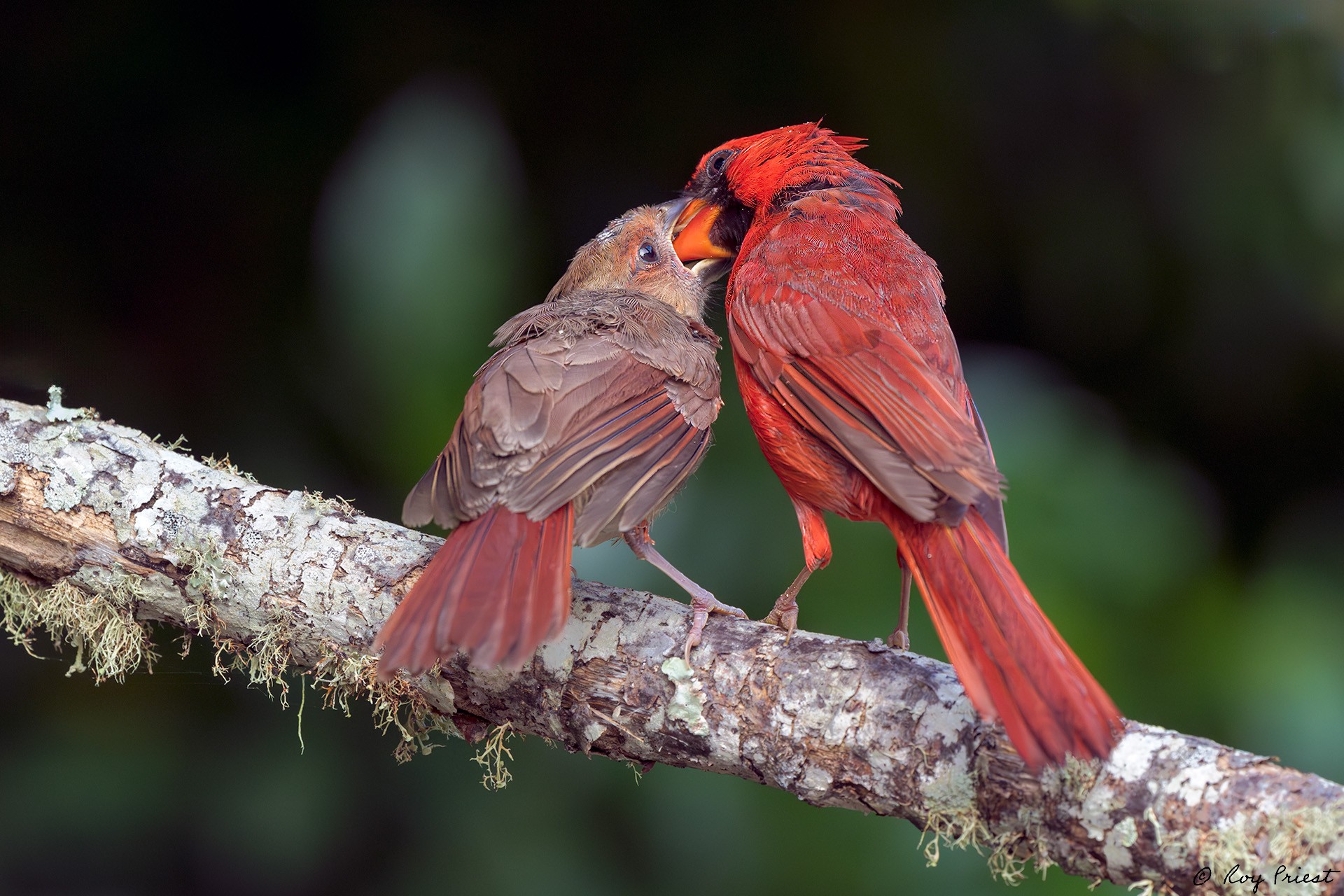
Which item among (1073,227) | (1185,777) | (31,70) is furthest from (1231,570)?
(31,70)

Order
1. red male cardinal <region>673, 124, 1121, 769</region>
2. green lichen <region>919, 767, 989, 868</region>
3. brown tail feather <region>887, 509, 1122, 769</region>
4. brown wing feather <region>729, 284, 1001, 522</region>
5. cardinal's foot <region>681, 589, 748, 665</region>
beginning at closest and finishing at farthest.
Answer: brown tail feather <region>887, 509, 1122, 769</region>, red male cardinal <region>673, 124, 1121, 769</region>, green lichen <region>919, 767, 989, 868</region>, brown wing feather <region>729, 284, 1001, 522</region>, cardinal's foot <region>681, 589, 748, 665</region>

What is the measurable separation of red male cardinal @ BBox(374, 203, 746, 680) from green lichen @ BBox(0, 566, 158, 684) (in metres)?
0.85

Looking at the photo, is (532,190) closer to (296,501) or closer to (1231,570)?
(296,501)

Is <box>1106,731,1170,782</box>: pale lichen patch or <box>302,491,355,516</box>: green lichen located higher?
<box>302,491,355,516</box>: green lichen

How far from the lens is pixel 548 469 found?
2.46m

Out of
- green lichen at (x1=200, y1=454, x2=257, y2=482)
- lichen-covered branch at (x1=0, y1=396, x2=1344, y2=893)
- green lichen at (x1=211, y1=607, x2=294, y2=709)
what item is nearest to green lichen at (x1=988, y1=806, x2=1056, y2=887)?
lichen-covered branch at (x1=0, y1=396, x2=1344, y2=893)

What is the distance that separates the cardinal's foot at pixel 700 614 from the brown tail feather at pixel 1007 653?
19.5 inches

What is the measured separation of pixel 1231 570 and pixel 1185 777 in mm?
2224

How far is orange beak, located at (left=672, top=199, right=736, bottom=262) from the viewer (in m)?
3.81

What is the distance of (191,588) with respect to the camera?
270cm

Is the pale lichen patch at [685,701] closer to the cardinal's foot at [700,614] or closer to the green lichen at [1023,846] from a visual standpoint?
the cardinal's foot at [700,614]

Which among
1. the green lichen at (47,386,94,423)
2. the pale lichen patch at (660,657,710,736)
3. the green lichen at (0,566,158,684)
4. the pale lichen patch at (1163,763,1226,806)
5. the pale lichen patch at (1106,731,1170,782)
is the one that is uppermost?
the green lichen at (47,386,94,423)

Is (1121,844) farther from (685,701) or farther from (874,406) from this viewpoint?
(874,406)

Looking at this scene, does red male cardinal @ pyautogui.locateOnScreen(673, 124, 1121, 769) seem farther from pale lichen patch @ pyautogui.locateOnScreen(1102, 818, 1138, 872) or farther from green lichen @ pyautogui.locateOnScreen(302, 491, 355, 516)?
green lichen @ pyautogui.locateOnScreen(302, 491, 355, 516)
